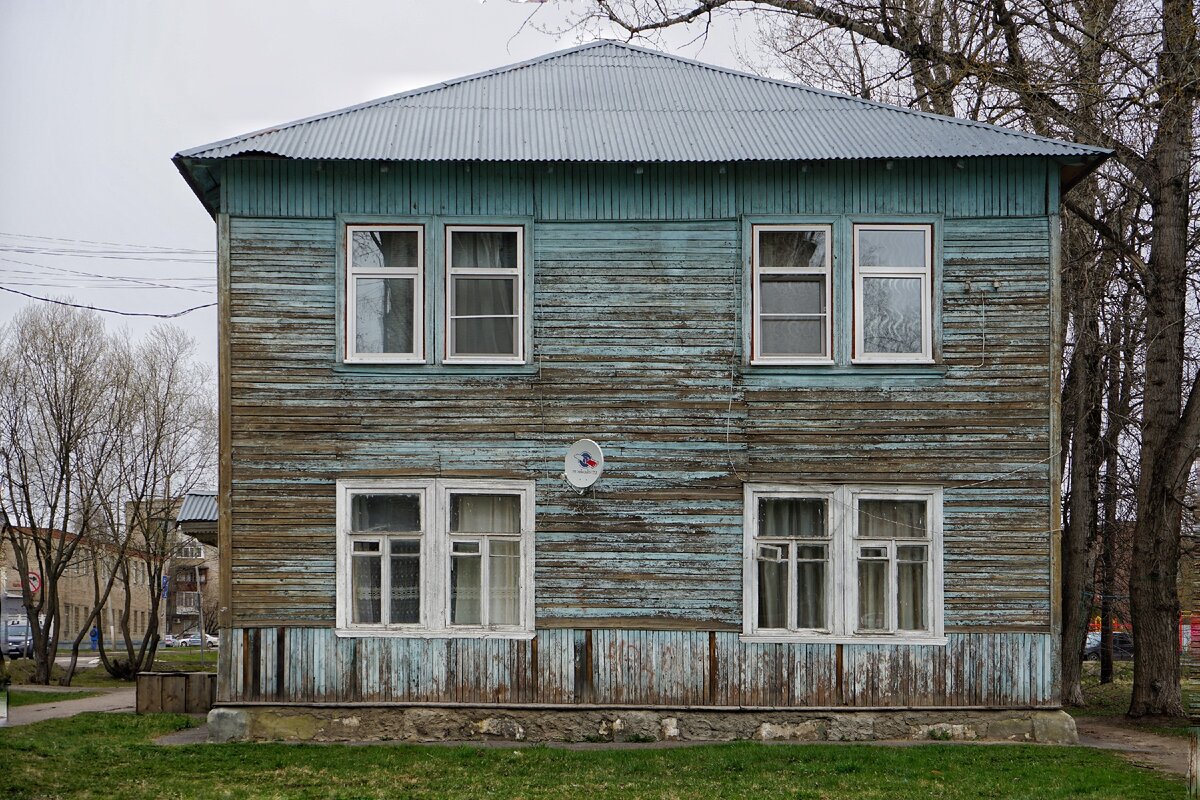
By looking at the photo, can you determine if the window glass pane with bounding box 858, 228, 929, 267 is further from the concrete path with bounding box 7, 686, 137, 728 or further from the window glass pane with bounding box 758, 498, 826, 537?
the concrete path with bounding box 7, 686, 137, 728

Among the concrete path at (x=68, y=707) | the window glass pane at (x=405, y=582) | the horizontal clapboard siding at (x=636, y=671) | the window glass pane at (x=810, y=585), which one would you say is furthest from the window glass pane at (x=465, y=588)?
the concrete path at (x=68, y=707)

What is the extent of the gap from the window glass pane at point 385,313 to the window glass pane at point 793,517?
4330 millimetres

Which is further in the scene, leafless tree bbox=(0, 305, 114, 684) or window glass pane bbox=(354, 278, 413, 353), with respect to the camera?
leafless tree bbox=(0, 305, 114, 684)

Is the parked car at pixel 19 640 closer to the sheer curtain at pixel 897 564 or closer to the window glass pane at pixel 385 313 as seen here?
the window glass pane at pixel 385 313

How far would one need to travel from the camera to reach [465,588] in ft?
47.4

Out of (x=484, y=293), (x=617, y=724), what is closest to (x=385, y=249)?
(x=484, y=293)

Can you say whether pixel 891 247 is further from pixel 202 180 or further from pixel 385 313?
pixel 202 180

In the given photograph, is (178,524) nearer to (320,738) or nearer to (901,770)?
(320,738)

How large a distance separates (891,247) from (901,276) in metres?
0.36

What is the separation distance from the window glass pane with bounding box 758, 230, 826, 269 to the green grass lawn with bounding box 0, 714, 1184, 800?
523 cm

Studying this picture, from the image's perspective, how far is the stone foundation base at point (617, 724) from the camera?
14.1 meters

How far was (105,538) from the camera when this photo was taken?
35656mm

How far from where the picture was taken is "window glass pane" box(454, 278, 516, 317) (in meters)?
14.6

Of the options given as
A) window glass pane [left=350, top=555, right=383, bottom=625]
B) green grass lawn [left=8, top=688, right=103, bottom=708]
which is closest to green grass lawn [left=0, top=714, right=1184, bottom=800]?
window glass pane [left=350, top=555, right=383, bottom=625]
